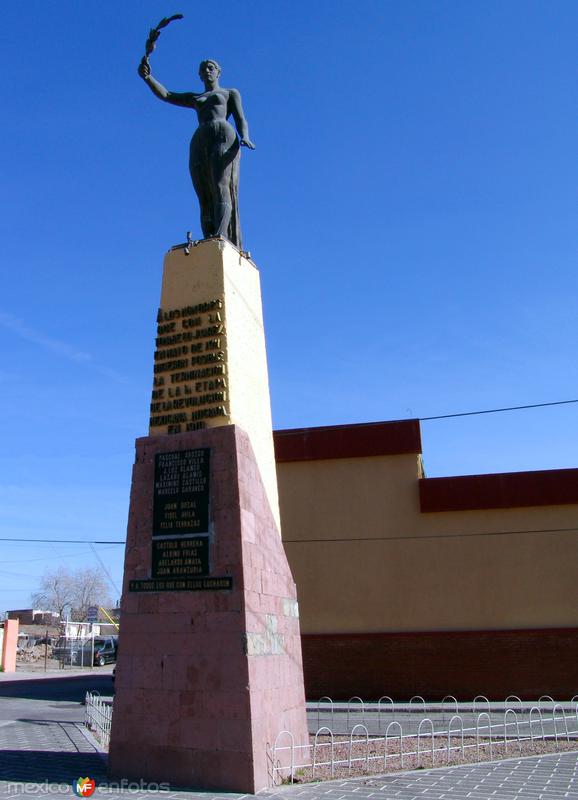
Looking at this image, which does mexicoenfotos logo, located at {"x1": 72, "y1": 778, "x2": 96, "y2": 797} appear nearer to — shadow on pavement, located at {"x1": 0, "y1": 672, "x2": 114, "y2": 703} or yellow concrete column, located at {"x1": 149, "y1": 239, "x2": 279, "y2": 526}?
yellow concrete column, located at {"x1": 149, "y1": 239, "x2": 279, "y2": 526}

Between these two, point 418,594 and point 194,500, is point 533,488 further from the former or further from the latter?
point 194,500

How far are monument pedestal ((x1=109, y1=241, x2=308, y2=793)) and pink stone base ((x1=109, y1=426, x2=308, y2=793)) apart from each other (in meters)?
0.01

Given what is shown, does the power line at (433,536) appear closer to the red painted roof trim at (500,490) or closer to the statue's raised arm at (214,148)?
the red painted roof trim at (500,490)

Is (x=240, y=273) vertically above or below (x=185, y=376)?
above

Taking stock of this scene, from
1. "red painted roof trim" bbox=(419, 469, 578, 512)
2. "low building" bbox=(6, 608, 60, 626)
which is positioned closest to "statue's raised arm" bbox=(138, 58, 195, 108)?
"red painted roof trim" bbox=(419, 469, 578, 512)

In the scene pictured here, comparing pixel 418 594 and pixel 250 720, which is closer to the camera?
pixel 250 720

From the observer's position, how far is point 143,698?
7645 millimetres

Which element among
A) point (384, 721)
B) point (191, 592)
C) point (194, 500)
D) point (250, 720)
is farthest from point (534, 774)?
point (384, 721)

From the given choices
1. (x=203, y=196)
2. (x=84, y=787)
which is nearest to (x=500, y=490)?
(x=203, y=196)

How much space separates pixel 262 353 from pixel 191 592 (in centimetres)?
372

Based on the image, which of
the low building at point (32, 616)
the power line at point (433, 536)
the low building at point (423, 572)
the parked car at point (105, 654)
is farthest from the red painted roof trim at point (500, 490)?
the low building at point (32, 616)

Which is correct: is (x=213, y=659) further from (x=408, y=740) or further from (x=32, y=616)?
(x=32, y=616)

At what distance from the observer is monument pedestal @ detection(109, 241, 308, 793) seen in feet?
23.8

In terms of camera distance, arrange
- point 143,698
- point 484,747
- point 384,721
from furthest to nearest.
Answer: point 384,721 → point 484,747 → point 143,698
